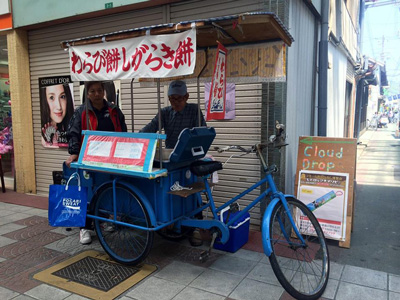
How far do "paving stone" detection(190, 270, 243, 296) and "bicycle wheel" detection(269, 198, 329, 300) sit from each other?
529 millimetres

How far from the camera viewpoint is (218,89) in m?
3.67

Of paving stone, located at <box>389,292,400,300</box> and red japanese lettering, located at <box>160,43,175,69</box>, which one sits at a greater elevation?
red japanese lettering, located at <box>160,43,175,69</box>

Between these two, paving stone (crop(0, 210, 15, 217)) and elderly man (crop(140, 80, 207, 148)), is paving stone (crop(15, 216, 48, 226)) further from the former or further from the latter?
elderly man (crop(140, 80, 207, 148))

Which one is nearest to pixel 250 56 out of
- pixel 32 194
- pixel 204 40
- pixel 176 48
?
pixel 204 40

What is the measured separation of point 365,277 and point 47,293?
328 centimetres

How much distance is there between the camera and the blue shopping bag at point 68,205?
12.4 feet

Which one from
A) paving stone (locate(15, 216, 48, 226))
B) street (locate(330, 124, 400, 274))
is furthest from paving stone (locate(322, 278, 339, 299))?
paving stone (locate(15, 216, 48, 226))

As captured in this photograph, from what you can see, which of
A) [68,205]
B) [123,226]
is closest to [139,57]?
[68,205]

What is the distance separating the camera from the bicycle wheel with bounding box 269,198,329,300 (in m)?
2.95

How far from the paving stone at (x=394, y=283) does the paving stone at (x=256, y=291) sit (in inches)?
43.2

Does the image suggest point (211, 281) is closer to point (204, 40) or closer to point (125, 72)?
point (125, 72)

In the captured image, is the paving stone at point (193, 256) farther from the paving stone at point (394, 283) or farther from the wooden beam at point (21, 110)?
the wooden beam at point (21, 110)

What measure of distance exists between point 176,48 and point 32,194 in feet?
18.9

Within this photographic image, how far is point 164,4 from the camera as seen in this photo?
543 cm
